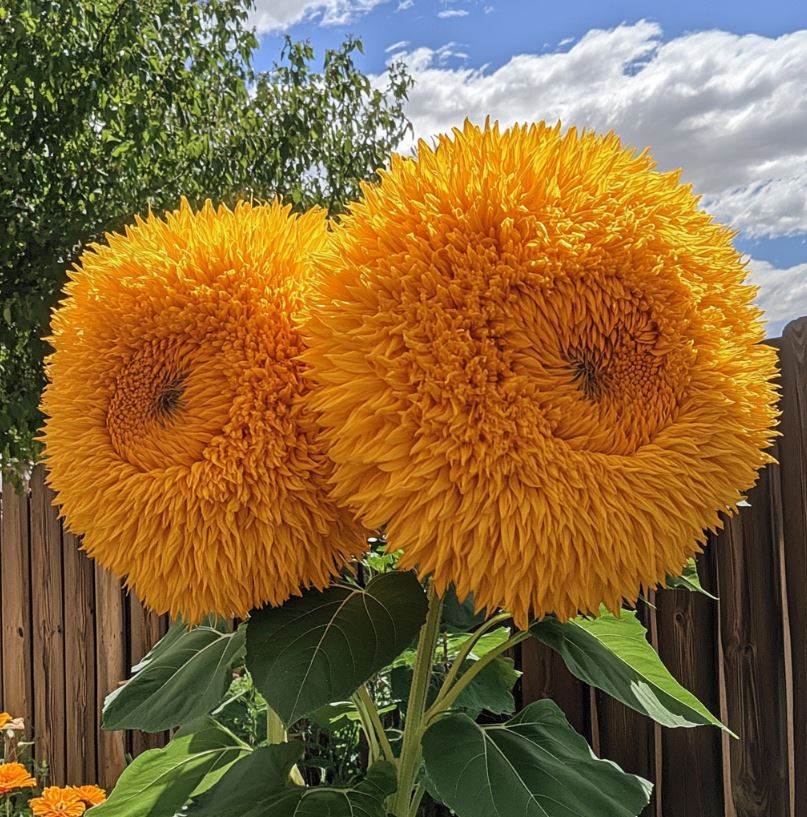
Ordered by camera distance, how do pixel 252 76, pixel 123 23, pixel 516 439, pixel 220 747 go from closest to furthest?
pixel 516 439 < pixel 220 747 < pixel 123 23 < pixel 252 76

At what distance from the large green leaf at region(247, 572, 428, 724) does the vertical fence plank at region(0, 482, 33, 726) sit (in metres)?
4.58

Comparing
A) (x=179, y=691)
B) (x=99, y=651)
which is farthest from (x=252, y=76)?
(x=179, y=691)

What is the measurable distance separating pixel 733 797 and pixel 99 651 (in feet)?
10.0

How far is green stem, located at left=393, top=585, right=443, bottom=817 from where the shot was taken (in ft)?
3.59

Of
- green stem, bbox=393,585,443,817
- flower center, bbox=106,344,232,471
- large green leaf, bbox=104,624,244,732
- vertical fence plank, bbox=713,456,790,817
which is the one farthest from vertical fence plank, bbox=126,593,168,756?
flower center, bbox=106,344,232,471

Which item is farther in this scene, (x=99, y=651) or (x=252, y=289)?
(x=99, y=651)

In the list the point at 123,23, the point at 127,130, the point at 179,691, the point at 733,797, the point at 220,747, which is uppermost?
the point at 123,23

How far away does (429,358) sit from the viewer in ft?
2.56

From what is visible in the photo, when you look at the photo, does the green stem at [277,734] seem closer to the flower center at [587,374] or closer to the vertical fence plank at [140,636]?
the flower center at [587,374]

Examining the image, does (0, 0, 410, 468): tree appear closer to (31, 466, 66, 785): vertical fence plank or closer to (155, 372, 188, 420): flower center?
(31, 466, 66, 785): vertical fence plank

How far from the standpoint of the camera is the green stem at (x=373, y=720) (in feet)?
4.04

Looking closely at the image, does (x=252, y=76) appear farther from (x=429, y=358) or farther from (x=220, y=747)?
(x=429, y=358)

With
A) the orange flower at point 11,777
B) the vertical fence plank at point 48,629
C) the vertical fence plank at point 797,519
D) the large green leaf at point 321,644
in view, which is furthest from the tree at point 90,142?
the large green leaf at point 321,644

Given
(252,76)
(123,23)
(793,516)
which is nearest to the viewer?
(793,516)
